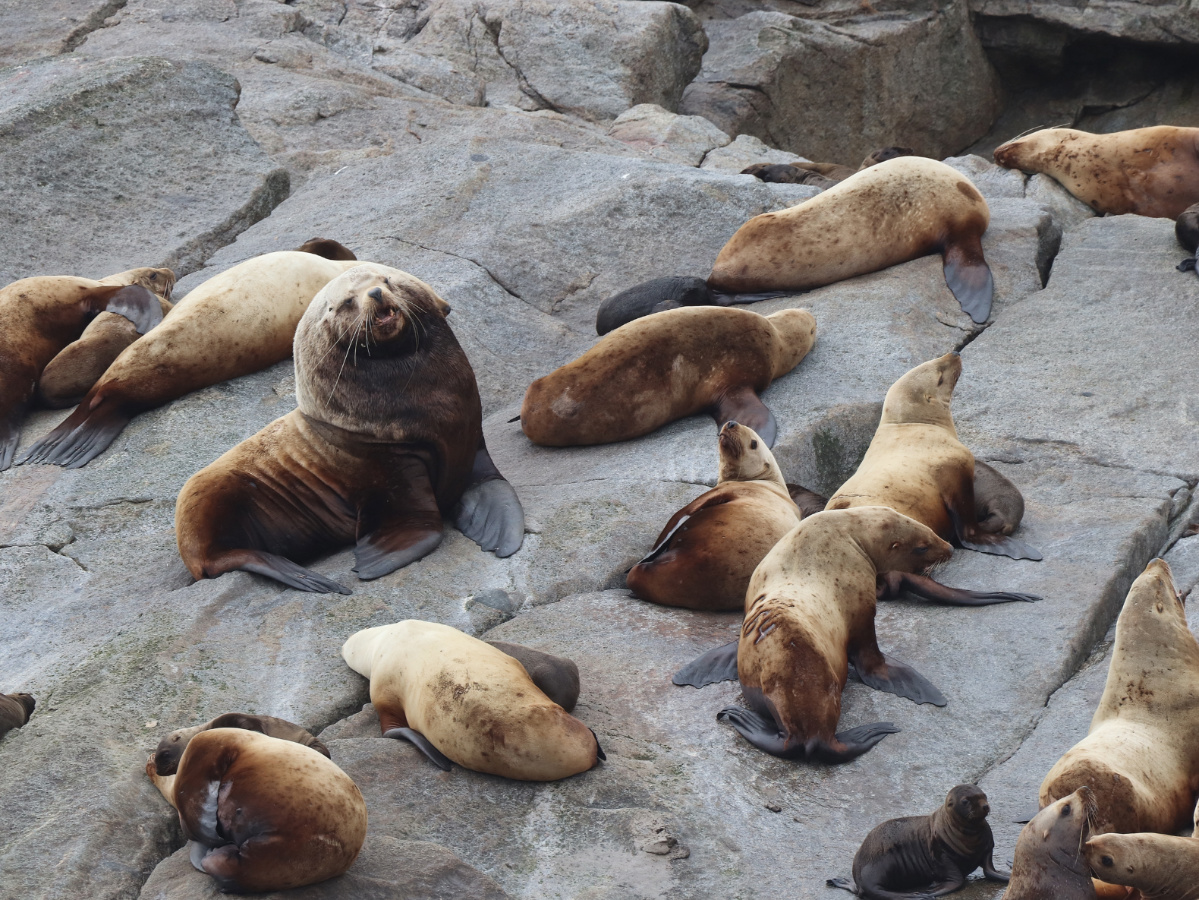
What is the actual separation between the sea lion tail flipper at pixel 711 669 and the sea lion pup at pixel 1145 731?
1.16 m

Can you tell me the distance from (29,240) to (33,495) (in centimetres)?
373

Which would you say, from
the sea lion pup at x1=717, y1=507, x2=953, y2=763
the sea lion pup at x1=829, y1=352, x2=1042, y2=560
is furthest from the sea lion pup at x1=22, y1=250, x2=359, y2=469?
the sea lion pup at x1=717, y1=507, x2=953, y2=763

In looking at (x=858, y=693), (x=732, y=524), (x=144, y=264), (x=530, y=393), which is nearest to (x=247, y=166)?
(x=144, y=264)

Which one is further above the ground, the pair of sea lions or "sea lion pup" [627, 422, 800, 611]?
the pair of sea lions

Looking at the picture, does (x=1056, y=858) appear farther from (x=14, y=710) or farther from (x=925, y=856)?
(x=14, y=710)

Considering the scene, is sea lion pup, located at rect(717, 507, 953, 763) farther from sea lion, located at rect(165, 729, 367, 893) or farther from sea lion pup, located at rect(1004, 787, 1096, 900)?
sea lion, located at rect(165, 729, 367, 893)

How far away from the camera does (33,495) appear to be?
6.27 metres

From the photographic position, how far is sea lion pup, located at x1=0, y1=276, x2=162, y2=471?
7.29 meters

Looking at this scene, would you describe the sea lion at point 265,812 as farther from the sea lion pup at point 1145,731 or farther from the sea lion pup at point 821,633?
the sea lion pup at point 1145,731

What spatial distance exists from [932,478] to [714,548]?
1038 millimetres

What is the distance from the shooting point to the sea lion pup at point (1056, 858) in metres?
2.70

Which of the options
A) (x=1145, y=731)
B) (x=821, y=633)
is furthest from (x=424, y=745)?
(x=1145, y=731)

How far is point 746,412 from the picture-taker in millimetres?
6406

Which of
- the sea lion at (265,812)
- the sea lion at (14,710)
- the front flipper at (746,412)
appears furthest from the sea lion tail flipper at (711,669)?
the sea lion at (14,710)
